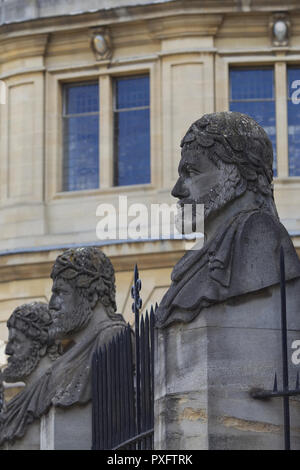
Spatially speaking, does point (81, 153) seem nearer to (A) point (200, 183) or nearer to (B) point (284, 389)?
(A) point (200, 183)

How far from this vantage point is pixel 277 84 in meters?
49.0

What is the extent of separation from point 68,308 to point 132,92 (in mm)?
37446

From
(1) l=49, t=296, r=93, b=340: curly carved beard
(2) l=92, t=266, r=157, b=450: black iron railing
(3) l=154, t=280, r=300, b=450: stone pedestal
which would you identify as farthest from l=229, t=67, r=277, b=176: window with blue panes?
(3) l=154, t=280, r=300, b=450: stone pedestal

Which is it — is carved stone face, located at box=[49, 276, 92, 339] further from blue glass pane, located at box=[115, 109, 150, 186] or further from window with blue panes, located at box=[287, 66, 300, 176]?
blue glass pane, located at box=[115, 109, 150, 186]

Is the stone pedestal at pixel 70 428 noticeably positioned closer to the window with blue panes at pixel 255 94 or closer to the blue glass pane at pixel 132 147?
Answer: the window with blue panes at pixel 255 94

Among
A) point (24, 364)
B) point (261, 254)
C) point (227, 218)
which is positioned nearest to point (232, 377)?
point (261, 254)

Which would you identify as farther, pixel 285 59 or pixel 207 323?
pixel 285 59

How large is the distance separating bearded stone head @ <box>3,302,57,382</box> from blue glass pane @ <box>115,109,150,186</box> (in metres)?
36.1

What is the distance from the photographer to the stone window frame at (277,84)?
48969 mm

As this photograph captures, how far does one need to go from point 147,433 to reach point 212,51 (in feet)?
125

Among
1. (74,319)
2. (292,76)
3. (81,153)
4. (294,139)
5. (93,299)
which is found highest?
(292,76)

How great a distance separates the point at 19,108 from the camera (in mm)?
50719

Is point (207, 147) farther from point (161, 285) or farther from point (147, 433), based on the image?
point (161, 285)
